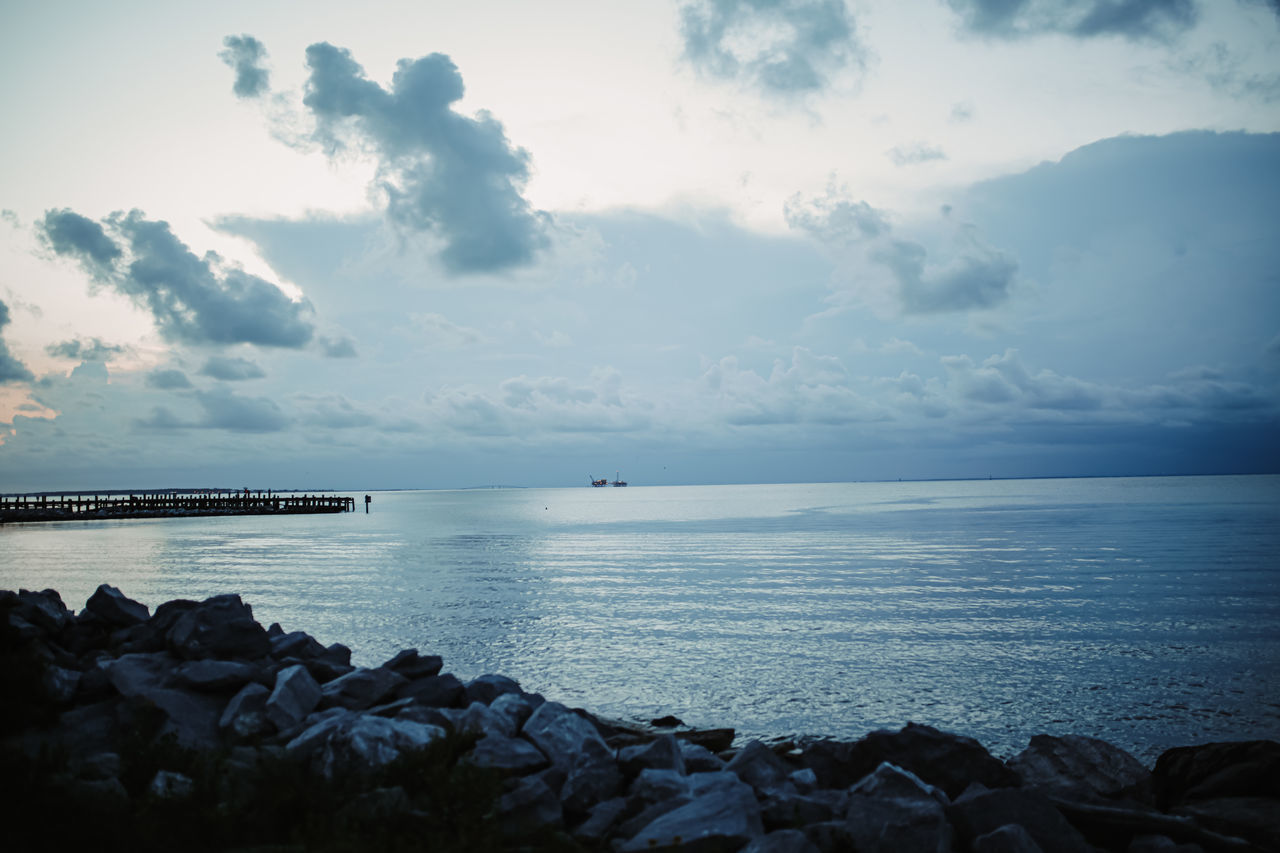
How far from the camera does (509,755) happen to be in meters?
8.42

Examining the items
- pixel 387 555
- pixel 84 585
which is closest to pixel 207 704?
pixel 84 585

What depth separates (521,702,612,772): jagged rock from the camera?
8625 millimetres

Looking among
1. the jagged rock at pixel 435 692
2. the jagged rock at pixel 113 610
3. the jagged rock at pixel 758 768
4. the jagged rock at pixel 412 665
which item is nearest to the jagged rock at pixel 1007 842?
the jagged rock at pixel 758 768

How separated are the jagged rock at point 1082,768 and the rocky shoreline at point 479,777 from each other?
0.08 ft

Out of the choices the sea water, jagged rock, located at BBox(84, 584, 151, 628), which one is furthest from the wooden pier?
jagged rock, located at BBox(84, 584, 151, 628)

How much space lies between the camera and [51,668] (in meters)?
10.6

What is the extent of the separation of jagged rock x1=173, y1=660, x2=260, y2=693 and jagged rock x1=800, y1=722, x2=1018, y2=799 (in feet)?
25.7

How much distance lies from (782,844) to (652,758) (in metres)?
2.44

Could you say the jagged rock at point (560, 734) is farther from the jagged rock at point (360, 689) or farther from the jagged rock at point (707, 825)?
the jagged rock at point (360, 689)

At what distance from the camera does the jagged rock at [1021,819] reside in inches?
295

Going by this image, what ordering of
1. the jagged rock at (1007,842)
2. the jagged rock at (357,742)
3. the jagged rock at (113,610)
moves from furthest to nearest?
the jagged rock at (113,610)
the jagged rock at (357,742)
the jagged rock at (1007,842)

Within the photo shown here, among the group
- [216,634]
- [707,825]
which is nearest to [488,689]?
[216,634]

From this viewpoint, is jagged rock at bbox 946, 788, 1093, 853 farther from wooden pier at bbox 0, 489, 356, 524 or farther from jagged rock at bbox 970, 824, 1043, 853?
wooden pier at bbox 0, 489, 356, 524

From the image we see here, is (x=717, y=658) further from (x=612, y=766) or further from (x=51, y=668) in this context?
(x=51, y=668)
